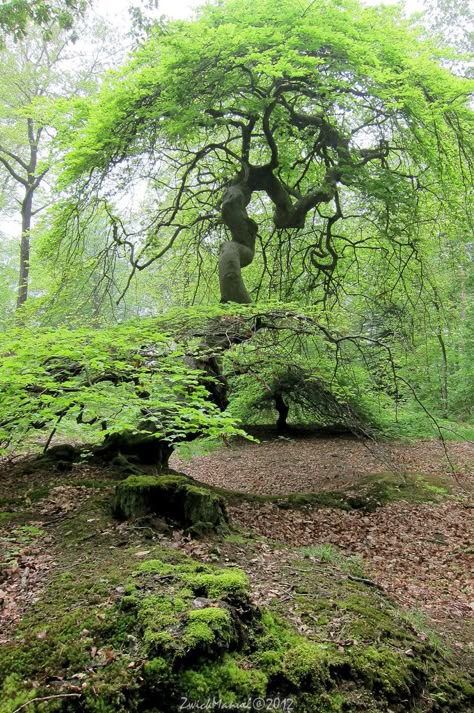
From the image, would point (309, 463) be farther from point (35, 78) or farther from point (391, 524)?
point (35, 78)

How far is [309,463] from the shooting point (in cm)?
1031

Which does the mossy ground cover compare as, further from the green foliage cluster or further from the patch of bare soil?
the patch of bare soil

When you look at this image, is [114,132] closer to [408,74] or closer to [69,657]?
[408,74]

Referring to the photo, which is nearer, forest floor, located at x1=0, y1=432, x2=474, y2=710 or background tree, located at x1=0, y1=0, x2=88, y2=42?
forest floor, located at x1=0, y1=432, x2=474, y2=710

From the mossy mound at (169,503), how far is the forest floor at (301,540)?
0.15m

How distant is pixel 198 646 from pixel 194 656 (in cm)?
4

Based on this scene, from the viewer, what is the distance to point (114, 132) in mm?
6238

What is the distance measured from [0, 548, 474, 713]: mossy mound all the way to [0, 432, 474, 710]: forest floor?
0.49 feet

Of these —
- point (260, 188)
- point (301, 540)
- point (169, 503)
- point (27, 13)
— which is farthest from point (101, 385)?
point (27, 13)

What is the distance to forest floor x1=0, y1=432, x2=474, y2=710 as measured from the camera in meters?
3.19

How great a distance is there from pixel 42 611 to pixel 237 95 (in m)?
7.33

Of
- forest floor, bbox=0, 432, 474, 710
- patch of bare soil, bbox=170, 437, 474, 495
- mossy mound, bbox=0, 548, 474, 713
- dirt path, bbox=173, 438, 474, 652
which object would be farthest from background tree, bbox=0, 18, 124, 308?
mossy mound, bbox=0, 548, 474, 713

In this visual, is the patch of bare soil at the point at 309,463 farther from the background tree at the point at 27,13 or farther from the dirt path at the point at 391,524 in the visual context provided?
the background tree at the point at 27,13

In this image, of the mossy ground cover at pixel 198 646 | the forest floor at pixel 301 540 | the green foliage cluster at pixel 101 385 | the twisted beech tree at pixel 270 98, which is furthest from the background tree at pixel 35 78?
the mossy ground cover at pixel 198 646
